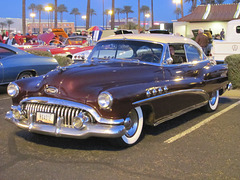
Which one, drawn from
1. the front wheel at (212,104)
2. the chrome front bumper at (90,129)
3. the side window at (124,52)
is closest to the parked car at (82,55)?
the side window at (124,52)

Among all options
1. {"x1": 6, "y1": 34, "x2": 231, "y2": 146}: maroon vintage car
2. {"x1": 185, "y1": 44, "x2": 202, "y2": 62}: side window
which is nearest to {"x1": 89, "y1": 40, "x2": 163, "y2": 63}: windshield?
{"x1": 6, "y1": 34, "x2": 231, "y2": 146}: maroon vintage car

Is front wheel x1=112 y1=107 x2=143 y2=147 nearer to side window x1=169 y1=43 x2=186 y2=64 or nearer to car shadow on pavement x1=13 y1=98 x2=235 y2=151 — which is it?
car shadow on pavement x1=13 y1=98 x2=235 y2=151

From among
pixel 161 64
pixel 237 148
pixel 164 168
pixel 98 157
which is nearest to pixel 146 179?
pixel 164 168

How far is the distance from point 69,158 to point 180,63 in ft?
8.58

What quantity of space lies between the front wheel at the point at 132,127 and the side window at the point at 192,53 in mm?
2007

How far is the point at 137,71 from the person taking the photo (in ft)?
15.1

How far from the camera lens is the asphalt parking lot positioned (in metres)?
3.43

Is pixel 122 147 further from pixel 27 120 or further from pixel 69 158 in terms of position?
pixel 27 120

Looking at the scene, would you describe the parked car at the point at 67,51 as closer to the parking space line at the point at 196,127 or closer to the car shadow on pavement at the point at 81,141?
the parking space line at the point at 196,127

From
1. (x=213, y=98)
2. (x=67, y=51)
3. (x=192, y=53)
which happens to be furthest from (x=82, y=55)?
(x=67, y=51)

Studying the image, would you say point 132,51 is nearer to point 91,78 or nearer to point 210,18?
point 91,78

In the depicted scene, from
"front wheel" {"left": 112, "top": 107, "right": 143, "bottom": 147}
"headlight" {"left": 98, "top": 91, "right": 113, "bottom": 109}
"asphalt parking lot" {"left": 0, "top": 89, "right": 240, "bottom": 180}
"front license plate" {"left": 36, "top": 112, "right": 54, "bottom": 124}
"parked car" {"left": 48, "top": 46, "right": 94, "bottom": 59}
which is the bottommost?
"asphalt parking lot" {"left": 0, "top": 89, "right": 240, "bottom": 180}

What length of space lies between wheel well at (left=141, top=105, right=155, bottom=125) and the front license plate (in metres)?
1.23

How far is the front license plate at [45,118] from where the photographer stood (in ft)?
12.8
